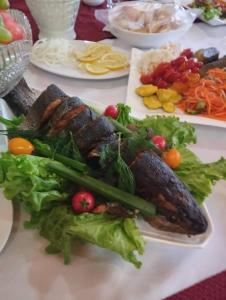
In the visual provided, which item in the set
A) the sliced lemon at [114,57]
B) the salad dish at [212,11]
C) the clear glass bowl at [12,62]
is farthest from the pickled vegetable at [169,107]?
the salad dish at [212,11]

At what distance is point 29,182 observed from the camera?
730mm

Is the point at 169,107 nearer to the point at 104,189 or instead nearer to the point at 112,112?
the point at 112,112

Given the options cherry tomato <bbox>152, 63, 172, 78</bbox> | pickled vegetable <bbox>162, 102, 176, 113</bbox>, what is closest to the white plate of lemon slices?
cherry tomato <bbox>152, 63, 172, 78</bbox>

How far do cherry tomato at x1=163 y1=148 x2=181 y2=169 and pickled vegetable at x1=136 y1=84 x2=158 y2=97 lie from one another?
483mm

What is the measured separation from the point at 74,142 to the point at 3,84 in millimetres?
303

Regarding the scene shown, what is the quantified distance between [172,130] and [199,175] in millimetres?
187

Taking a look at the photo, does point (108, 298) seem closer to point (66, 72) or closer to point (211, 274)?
point (211, 274)

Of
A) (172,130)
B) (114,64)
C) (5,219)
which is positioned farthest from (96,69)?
(5,219)

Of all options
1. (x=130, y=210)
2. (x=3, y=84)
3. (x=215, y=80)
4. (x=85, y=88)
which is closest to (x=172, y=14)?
(x=215, y=80)

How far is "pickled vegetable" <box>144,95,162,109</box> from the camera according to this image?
4.04ft

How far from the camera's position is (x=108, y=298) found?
0.70 meters

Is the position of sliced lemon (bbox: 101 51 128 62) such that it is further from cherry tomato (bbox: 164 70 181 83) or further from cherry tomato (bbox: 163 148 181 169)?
cherry tomato (bbox: 163 148 181 169)

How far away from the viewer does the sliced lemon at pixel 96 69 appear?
4.57ft

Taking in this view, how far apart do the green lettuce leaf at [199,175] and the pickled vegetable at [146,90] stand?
0.46 metres
